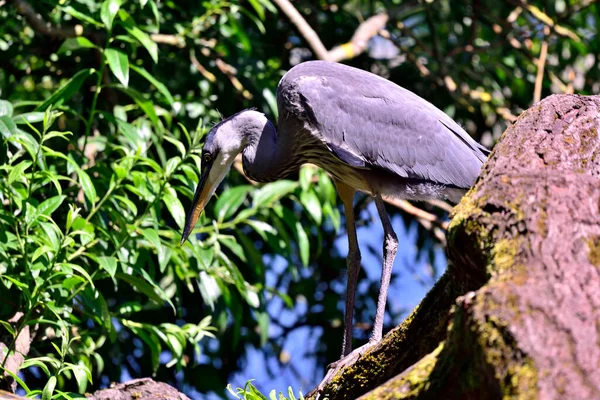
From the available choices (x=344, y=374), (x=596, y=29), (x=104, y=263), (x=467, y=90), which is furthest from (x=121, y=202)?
(x=596, y=29)

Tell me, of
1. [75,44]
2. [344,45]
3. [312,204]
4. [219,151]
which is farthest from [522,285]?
[344,45]

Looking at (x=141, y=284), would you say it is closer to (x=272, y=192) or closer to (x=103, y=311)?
(x=103, y=311)

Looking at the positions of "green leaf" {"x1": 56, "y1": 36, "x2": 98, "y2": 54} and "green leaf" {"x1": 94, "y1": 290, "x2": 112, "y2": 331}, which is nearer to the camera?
"green leaf" {"x1": 94, "y1": 290, "x2": 112, "y2": 331}

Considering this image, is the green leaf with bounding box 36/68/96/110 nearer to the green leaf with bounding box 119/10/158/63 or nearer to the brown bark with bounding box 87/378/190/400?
the green leaf with bounding box 119/10/158/63

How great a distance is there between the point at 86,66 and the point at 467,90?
2.97 metres

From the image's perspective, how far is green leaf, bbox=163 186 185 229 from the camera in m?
4.07

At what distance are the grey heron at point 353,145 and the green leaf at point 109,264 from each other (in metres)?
0.64

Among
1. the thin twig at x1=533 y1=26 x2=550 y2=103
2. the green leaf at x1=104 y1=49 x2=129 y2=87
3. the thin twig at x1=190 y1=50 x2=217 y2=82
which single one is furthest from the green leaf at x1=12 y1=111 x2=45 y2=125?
the thin twig at x1=533 y1=26 x2=550 y2=103

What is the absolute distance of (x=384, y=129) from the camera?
4664mm

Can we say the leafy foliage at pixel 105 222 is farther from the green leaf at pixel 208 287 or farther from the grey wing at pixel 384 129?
the grey wing at pixel 384 129

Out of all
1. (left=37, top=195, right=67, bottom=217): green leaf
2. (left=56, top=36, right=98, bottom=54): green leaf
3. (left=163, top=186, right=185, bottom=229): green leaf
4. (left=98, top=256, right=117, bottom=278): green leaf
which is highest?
(left=56, top=36, right=98, bottom=54): green leaf

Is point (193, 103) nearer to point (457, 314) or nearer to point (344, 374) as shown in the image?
point (344, 374)

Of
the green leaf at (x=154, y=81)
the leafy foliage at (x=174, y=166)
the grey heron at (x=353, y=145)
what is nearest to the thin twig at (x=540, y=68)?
the leafy foliage at (x=174, y=166)

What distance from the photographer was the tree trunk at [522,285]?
1832mm
